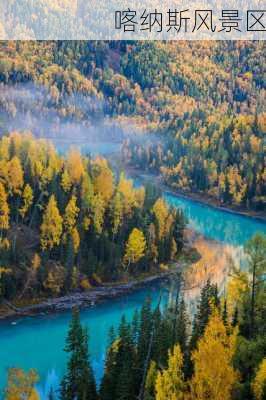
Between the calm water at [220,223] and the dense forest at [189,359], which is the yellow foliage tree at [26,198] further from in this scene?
the calm water at [220,223]

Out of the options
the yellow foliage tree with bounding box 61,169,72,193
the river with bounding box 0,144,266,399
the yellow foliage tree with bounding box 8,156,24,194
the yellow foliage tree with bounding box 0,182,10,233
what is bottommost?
the river with bounding box 0,144,266,399

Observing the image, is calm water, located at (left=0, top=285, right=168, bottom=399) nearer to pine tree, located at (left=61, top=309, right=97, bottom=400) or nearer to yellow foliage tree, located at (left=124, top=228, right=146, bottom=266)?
yellow foliage tree, located at (left=124, top=228, right=146, bottom=266)

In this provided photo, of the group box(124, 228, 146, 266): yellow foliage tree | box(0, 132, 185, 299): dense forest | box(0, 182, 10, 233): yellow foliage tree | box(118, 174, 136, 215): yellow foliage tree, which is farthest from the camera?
box(118, 174, 136, 215): yellow foliage tree

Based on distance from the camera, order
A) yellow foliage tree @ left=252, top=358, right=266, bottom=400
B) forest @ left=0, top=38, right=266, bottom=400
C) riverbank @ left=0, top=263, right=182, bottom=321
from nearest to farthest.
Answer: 1. yellow foliage tree @ left=252, top=358, right=266, bottom=400
2. forest @ left=0, top=38, right=266, bottom=400
3. riverbank @ left=0, top=263, right=182, bottom=321

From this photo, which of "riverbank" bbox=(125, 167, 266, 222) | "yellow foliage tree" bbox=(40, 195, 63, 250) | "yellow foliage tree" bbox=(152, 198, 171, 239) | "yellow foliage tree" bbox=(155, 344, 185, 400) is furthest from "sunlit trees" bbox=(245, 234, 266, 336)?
"riverbank" bbox=(125, 167, 266, 222)

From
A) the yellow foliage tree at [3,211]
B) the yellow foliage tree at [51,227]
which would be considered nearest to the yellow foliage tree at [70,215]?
the yellow foliage tree at [51,227]

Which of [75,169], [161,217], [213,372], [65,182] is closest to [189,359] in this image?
[213,372]
